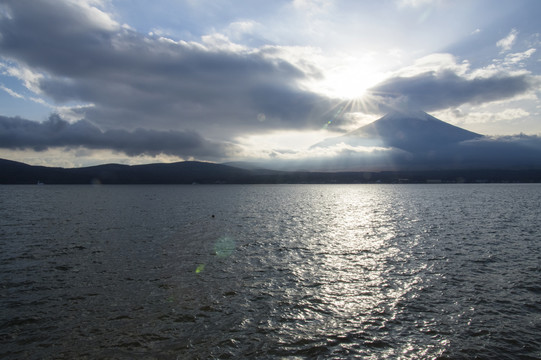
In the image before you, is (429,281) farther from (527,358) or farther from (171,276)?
(171,276)

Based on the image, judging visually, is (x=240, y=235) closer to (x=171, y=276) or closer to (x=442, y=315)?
(x=171, y=276)

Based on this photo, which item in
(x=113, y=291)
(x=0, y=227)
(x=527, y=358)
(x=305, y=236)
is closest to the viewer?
(x=527, y=358)

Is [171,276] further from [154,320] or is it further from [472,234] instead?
[472,234]

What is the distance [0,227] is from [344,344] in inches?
2253

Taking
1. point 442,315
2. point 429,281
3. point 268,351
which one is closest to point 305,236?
point 429,281

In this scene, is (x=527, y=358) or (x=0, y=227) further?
(x=0, y=227)

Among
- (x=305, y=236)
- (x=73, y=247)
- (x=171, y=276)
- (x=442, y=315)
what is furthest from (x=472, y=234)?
(x=73, y=247)

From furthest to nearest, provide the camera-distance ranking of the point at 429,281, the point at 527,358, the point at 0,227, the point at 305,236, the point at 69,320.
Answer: the point at 0,227 → the point at 305,236 → the point at 429,281 → the point at 69,320 → the point at 527,358

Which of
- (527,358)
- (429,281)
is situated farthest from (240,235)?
(527,358)

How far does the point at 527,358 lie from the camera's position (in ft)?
44.9

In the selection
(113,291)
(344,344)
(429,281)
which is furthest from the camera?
(429,281)

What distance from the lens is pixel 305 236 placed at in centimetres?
4353

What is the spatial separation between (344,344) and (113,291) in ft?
51.9

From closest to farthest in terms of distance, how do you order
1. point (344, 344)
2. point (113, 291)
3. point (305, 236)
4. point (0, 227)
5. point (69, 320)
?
point (344, 344) → point (69, 320) → point (113, 291) → point (305, 236) → point (0, 227)
